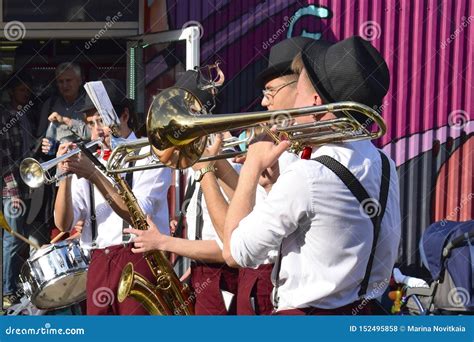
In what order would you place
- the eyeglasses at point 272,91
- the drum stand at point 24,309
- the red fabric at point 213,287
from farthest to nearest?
the drum stand at point 24,309
the red fabric at point 213,287
the eyeglasses at point 272,91

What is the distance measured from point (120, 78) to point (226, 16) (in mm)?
1268

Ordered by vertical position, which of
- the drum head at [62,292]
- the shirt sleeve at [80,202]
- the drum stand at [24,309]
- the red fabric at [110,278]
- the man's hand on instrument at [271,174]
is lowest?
the drum stand at [24,309]

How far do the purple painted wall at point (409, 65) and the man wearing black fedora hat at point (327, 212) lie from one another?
3.66 meters

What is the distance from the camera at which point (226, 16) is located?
6969 millimetres

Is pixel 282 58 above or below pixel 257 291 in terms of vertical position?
above

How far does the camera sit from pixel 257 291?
3.89 m

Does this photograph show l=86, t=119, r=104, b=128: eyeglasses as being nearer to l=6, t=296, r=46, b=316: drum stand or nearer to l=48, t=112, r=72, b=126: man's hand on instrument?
l=6, t=296, r=46, b=316: drum stand

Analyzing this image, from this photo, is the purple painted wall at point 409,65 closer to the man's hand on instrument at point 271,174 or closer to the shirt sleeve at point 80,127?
the shirt sleeve at point 80,127

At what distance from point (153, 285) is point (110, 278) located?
30 centimetres

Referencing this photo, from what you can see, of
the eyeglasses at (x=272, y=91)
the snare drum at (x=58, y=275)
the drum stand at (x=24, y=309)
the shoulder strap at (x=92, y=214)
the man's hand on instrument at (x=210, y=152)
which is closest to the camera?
the man's hand on instrument at (x=210, y=152)

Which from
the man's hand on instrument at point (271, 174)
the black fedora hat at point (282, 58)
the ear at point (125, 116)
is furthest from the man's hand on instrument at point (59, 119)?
the man's hand on instrument at point (271, 174)

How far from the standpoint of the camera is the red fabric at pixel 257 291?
3.83 metres

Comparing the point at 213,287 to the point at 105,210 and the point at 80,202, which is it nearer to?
the point at 105,210

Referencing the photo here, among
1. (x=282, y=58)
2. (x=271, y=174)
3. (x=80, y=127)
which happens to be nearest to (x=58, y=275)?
(x=282, y=58)
